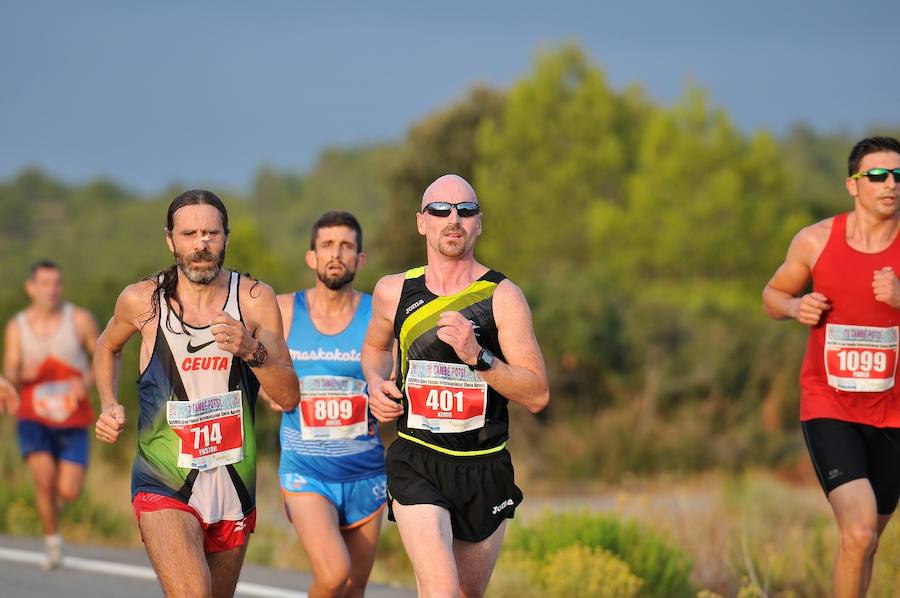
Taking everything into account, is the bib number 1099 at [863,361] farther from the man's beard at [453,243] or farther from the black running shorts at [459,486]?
the man's beard at [453,243]

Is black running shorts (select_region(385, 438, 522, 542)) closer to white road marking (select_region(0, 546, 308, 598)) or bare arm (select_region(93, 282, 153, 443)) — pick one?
→ bare arm (select_region(93, 282, 153, 443))

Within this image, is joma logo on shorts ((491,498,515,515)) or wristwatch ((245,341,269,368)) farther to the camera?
joma logo on shorts ((491,498,515,515))

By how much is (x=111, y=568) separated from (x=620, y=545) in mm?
4166

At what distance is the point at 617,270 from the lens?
35.0 metres

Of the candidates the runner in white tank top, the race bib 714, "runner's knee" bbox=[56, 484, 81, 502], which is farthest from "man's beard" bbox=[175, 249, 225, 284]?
"runner's knee" bbox=[56, 484, 81, 502]

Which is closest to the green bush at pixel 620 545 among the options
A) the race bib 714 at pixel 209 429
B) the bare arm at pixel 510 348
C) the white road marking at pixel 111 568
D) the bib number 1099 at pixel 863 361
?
the white road marking at pixel 111 568

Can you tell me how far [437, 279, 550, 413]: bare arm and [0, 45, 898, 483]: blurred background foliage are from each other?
38.9ft

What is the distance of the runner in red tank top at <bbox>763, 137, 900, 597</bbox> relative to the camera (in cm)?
675

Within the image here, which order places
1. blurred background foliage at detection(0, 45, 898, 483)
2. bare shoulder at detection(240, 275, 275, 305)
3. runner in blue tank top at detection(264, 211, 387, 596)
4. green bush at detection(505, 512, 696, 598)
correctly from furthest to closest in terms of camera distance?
blurred background foliage at detection(0, 45, 898, 483) < green bush at detection(505, 512, 696, 598) < runner in blue tank top at detection(264, 211, 387, 596) < bare shoulder at detection(240, 275, 275, 305)

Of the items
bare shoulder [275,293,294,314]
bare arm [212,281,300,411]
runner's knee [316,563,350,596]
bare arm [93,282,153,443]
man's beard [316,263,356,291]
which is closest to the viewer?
bare arm [93,282,153,443]

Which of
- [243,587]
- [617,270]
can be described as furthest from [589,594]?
[617,270]

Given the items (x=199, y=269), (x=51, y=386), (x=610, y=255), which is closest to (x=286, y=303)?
(x=199, y=269)

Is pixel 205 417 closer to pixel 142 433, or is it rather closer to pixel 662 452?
pixel 142 433

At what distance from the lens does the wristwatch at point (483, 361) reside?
5262 mm
